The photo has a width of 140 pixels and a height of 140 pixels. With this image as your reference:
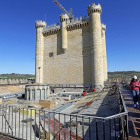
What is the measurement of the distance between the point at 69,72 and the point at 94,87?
6.91 m

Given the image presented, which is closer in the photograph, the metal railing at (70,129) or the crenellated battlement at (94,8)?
the metal railing at (70,129)

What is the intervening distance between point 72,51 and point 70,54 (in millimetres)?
816

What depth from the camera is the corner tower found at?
2278 cm

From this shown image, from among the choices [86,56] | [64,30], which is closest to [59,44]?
[64,30]

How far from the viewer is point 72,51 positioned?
27047 mm

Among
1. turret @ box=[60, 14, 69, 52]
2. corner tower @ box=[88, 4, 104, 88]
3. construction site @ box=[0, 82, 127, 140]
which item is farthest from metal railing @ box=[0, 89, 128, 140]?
turret @ box=[60, 14, 69, 52]

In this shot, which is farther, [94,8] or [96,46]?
[94,8]

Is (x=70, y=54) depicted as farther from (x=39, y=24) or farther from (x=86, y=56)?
(x=39, y=24)

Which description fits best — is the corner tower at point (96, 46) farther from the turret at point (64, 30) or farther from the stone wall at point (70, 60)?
the turret at point (64, 30)

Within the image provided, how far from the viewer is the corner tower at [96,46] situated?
2278 centimetres

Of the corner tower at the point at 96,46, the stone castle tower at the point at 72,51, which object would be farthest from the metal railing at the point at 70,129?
the stone castle tower at the point at 72,51

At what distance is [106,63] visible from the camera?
100 ft

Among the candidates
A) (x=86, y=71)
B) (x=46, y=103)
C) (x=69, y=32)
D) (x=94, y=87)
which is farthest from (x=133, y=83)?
(x=69, y=32)

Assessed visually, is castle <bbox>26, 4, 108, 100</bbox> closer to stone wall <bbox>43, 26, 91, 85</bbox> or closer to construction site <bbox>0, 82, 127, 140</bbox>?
stone wall <bbox>43, 26, 91, 85</bbox>
